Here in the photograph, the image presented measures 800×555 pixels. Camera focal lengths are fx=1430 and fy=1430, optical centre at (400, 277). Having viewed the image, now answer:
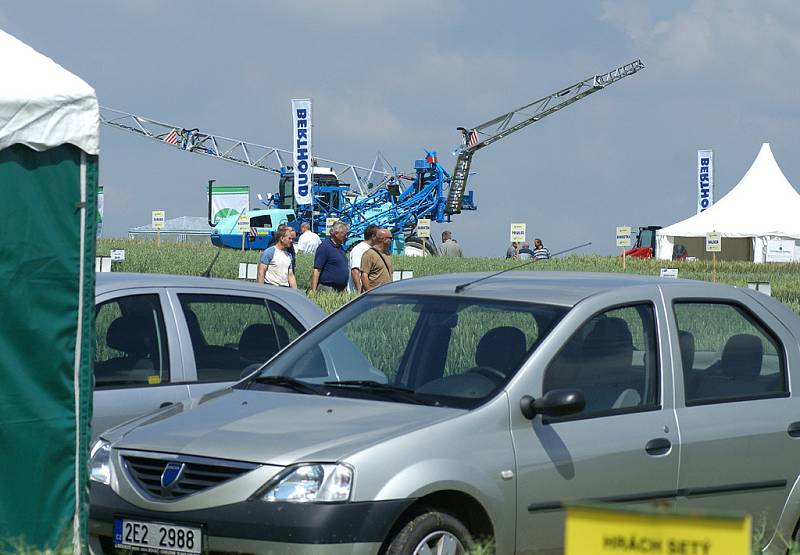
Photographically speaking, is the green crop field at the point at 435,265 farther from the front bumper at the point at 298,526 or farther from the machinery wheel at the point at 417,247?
the front bumper at the point at 298,526

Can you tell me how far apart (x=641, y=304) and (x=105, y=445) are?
252 centimetres

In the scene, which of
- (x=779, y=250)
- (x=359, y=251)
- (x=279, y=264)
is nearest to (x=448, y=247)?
(x=779, y=250)

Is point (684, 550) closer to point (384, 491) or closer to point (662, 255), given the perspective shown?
point (384, 491)

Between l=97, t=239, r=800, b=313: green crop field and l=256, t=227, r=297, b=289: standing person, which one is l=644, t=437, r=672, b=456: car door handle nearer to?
l=256, t=227, r=297, b=289: standing person

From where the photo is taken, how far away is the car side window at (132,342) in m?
8.04

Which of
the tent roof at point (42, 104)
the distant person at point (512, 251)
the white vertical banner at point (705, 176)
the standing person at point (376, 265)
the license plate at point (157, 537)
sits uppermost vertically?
the white vertical banner at point (705, 176)

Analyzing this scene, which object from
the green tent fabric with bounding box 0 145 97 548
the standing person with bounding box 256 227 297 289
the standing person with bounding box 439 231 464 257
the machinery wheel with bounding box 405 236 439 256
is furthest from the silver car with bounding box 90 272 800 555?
the machinery wheel with bounding box 405 236 439 256

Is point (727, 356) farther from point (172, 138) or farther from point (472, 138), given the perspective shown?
point (172, 138)

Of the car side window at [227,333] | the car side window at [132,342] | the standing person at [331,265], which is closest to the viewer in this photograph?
the car side window at [132,342]

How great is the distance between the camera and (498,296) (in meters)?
6.72

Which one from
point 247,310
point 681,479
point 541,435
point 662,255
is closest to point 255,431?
point 541,435

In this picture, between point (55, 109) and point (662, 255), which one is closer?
point (55, 109)

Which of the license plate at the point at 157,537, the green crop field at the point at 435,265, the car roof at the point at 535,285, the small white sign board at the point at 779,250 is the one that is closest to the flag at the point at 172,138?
the green crop field at the point at 435,265

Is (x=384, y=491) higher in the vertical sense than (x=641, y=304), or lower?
lower
